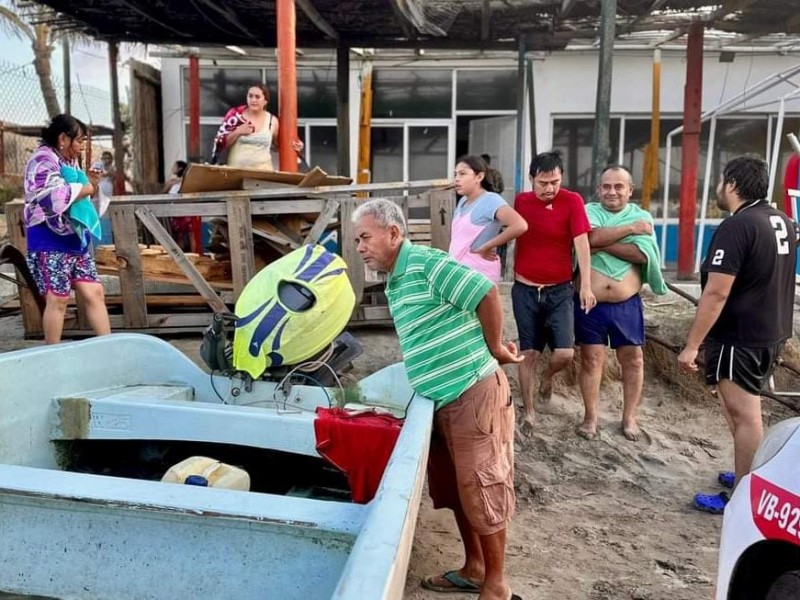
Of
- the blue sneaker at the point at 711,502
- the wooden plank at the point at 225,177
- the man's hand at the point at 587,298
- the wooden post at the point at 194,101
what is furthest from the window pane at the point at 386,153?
the blue sneaker at the point at 711,502

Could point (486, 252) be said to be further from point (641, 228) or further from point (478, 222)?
point (641, 228)

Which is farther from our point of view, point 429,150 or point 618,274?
point 429,150

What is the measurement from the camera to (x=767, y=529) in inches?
82.3

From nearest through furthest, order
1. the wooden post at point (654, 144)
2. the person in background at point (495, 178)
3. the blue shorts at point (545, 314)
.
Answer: the blue shorts at point (545, 314) < the person in background at point (495, 178) < the wooden post at point (654, 144)

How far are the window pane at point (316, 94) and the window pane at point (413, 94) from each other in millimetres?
752

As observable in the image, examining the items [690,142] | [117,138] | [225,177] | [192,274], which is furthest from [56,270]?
[690,142]

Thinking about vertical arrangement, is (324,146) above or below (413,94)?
below

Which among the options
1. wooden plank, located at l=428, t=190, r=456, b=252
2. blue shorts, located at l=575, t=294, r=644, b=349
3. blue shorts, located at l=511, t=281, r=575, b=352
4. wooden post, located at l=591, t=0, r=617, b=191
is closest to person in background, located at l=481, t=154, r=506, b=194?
wooden plank, located at l=428, t=190, r=456, b=252

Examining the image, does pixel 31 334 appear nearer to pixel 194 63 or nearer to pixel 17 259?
pixel 17 259

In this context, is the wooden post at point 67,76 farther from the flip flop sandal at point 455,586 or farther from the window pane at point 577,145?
the flip flop sandal at point 455,586

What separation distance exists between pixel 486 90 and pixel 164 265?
7851 mm

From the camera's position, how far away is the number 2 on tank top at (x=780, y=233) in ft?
11.6

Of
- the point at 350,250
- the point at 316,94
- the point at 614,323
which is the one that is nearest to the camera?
the point at 614,323

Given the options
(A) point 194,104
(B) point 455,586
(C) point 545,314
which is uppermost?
(A) point 194,104
